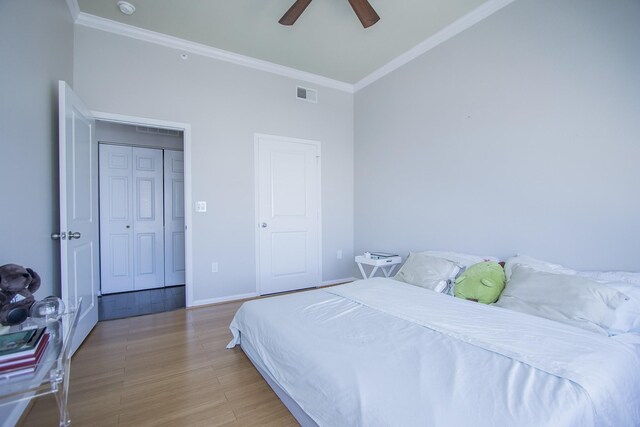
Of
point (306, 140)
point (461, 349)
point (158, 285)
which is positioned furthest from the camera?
point (158, 285)

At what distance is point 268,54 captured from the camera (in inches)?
141

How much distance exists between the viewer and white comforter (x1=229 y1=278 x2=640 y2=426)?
3.26 ft

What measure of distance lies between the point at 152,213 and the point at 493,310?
14.3 ft

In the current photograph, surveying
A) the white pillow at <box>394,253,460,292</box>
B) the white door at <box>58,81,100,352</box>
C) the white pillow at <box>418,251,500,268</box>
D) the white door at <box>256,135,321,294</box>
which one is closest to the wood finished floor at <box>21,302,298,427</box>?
the white door at <box>58,81,100,352</box>

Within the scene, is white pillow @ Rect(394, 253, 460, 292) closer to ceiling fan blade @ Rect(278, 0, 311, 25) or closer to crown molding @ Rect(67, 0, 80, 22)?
ceiling fan blade @ Rect(278, 0, 311, 25)

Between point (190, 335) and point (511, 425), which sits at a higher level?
point (511, 425)

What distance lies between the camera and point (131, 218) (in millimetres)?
4223

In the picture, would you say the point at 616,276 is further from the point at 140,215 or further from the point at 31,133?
the point at 140,215

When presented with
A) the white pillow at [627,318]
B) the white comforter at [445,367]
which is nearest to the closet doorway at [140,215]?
the white comforter at [445,367]

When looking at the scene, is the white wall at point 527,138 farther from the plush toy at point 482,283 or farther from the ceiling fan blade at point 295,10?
the ceiling fan blade at point 295,10

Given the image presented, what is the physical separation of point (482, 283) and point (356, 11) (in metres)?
2.32

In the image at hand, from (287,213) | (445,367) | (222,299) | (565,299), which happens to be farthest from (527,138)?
(222,299)

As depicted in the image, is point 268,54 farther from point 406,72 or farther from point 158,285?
point 158,285

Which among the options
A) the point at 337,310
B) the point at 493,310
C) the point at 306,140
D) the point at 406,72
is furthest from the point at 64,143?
the point at 406,72
